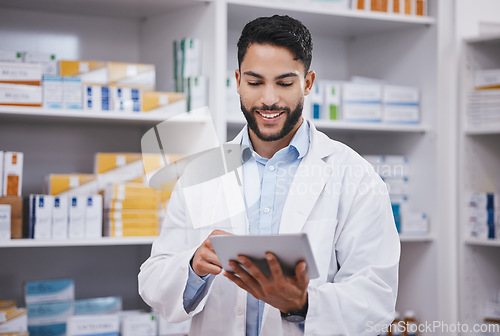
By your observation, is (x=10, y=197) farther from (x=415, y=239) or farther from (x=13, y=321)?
(x=415, y=239)

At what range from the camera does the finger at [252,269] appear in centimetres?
118

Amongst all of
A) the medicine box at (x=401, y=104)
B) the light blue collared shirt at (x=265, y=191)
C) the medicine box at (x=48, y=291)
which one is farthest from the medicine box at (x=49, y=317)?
the medicine box at (x=401, y=104)

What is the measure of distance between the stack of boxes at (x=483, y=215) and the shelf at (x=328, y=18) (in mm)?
828

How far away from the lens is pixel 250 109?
145 centimetres

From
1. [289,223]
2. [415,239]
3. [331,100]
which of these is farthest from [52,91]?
[415,239]

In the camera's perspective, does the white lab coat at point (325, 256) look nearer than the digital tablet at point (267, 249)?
No

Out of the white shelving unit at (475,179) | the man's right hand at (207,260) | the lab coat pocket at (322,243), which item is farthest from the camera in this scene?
the white shelving unit at (475,179)

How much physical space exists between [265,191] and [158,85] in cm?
137

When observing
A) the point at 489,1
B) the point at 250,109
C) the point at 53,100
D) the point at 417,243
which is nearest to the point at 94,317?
the point at 53,100

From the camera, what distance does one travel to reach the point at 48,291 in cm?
242

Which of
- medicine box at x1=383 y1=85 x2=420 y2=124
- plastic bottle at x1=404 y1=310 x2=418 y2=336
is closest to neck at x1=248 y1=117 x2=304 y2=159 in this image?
medicine box at x1=383 y1=85 x2=420 y2=124

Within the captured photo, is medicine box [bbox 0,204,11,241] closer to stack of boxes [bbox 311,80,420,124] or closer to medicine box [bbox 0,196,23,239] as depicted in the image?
medicine box [bbox 0,196,23,239]

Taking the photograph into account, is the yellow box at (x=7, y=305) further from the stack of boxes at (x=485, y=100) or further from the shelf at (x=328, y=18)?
the stack of boxes at (x=485, y=100)

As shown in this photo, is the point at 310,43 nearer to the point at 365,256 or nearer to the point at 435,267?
the point at 365,256
